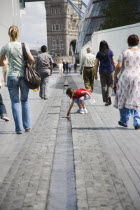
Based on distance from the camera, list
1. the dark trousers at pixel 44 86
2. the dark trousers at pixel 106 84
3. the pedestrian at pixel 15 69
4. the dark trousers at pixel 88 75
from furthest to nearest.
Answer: the dark trousers at pixel 44 86, the dark trousers at pixel 88 75, the dark trousers at pixel 106 84, the pedestrian at pixel 15 69

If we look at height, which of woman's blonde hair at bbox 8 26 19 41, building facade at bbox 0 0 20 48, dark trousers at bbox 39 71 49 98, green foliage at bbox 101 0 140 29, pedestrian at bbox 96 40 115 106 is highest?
green foliage at bbox 101 0 140 29

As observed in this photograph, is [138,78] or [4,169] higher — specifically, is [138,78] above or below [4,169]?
above

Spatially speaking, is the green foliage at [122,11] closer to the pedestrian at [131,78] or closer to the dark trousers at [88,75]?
the dark trousers at [88,75]

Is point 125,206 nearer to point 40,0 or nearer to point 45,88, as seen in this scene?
point 45,88

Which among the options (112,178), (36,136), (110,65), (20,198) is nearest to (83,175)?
(112,178)

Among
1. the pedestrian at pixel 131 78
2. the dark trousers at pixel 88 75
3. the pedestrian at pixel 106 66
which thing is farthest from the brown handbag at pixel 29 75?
the dark trousers at pixel 88 75

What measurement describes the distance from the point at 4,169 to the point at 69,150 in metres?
1.13

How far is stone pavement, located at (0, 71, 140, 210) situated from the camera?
3.43m

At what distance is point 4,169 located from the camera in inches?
179

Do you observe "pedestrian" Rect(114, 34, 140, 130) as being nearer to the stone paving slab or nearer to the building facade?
the stone paving slab

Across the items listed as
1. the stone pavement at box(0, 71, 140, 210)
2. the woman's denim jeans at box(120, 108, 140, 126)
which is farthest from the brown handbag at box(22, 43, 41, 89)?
the woman's denim jeans at box(120, 108, 140, 126)

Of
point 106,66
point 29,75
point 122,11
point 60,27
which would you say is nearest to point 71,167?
point 29,75

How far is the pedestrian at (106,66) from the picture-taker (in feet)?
33.5

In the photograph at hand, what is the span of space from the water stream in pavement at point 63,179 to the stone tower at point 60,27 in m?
154
